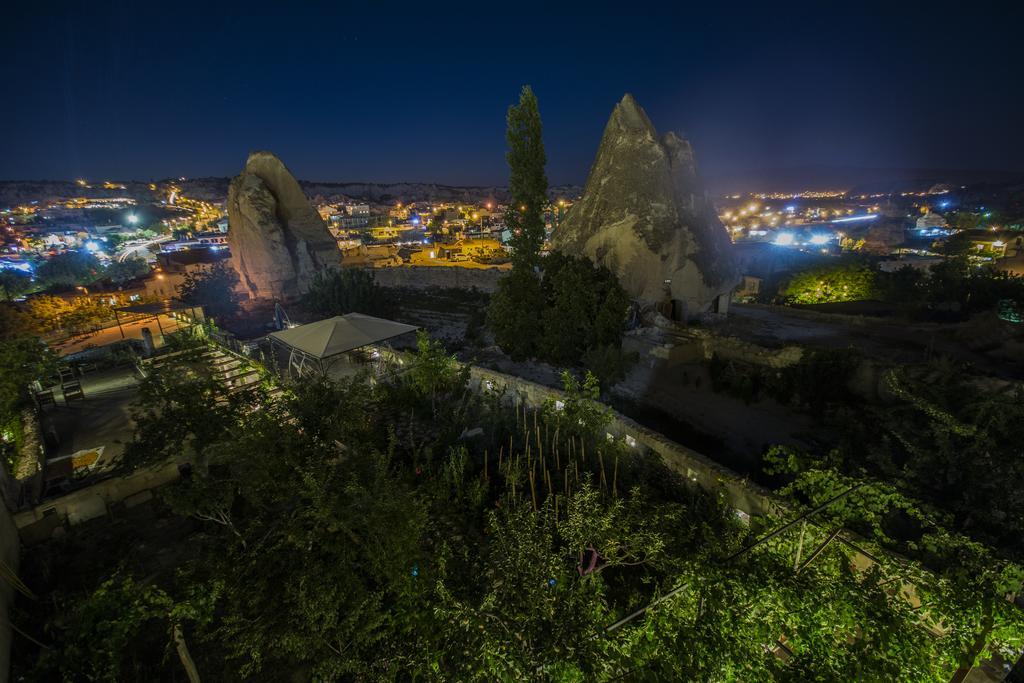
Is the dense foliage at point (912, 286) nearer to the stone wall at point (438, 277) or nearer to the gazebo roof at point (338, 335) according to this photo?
the stone wall at point (438, 277)

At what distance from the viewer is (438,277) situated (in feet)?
110

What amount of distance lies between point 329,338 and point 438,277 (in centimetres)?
2344

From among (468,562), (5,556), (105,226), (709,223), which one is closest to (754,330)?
(709,223)

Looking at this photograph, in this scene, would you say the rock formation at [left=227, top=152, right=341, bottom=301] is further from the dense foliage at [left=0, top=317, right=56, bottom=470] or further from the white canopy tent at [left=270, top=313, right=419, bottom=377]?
the white canopy tent at [left=270, top=313, right=419, bottom=377]

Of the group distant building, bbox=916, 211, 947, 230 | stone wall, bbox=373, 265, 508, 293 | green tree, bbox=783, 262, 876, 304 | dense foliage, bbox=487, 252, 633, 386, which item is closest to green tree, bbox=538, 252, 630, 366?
dense foliage, bbox=487, 252, 633, 386

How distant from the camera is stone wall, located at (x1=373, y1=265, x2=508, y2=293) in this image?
31734 millimetres

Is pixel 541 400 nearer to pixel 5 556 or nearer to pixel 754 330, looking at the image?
pixel 5 556

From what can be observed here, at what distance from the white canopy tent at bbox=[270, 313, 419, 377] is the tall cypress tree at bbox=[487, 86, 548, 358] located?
15.7ft

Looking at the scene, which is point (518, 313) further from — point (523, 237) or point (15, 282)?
point (15, 282)

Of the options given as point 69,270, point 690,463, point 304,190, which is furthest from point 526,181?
point 304,190

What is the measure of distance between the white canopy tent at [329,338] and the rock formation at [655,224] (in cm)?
1223

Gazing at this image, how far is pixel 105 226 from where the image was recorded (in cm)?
6322

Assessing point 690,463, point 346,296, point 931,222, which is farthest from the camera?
point 931,222

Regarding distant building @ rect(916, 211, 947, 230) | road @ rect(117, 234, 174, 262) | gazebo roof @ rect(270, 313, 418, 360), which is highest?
distant building @ rect(916, 211, 947, 230)
